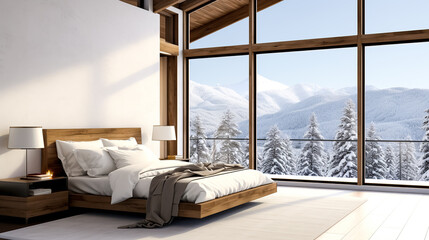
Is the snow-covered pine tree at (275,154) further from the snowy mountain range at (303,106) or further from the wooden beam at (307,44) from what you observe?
the wooden beam at (307,44)

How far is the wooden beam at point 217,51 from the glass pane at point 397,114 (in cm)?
220

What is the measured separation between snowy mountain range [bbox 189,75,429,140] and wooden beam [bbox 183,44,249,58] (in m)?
0.59

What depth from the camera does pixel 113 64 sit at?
7.46 meters

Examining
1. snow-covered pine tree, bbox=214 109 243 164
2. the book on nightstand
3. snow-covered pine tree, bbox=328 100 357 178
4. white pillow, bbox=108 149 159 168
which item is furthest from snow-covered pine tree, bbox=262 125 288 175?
the book on nightstand

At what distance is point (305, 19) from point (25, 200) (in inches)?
220

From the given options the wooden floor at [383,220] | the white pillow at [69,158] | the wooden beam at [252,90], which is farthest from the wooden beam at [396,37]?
the white pillow at [69,158]

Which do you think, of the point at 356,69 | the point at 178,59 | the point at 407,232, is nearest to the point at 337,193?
the point at 356,69

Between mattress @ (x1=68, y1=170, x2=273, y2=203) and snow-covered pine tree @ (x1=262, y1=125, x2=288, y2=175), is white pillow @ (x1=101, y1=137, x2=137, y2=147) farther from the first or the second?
snow-covered pine tree @ (x1=262, y1=125, x2=288, y2=175)

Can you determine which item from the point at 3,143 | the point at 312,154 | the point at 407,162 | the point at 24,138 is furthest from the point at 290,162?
the point at 3,143

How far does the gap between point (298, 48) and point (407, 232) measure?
4371 millimetres

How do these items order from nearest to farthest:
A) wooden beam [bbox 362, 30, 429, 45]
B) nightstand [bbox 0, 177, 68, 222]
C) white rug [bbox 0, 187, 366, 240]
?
white rug [bbox 0, 187, 366, 240]
nightstand [bbox 0, 177, 68, 222]
wooden beam [bbox 362, 30, 429, 45]

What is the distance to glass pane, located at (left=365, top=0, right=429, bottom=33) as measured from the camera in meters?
7.73

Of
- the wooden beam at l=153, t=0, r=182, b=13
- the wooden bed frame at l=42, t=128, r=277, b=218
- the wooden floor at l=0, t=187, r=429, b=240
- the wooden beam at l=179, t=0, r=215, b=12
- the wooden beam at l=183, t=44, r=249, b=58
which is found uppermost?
the wooden beam at l=179, t=0, r=215, b=12

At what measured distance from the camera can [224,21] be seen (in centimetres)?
917
